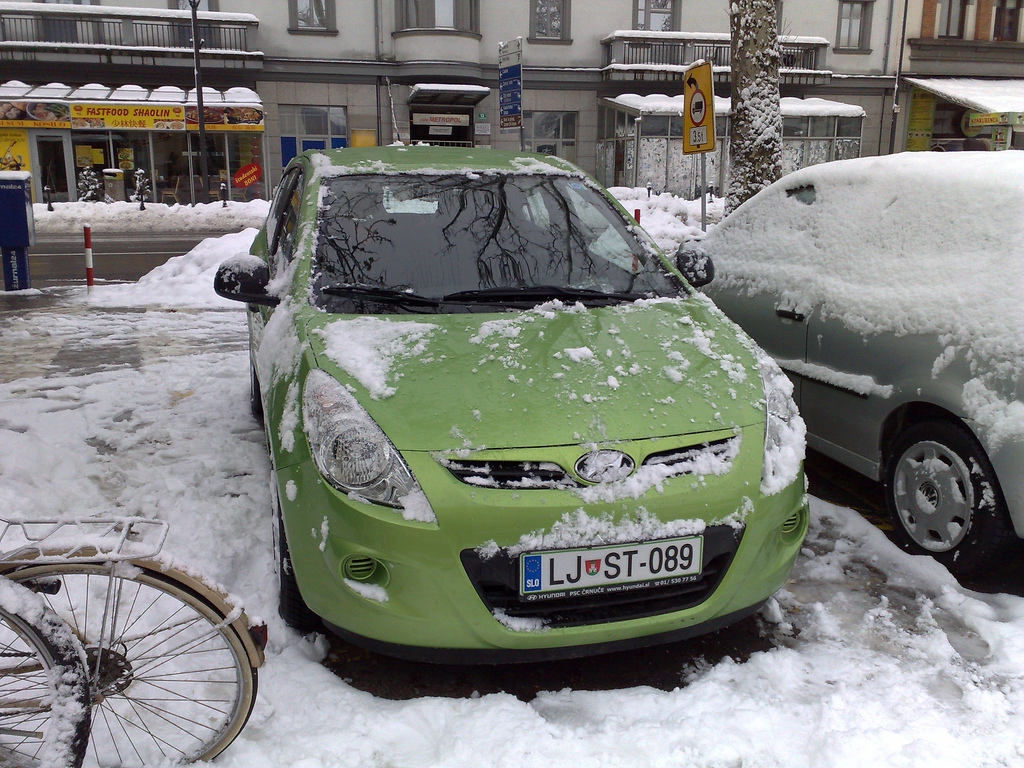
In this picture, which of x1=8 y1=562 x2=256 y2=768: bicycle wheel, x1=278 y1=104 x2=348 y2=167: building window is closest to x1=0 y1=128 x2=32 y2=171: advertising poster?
x1=278 y1=104 x2=348 y2=167: building window

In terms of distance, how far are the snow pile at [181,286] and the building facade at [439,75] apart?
49.9ft

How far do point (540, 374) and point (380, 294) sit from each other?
0.80 meters

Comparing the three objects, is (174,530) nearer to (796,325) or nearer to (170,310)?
(796,325)

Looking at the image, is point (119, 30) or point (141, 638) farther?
point (119, 30)

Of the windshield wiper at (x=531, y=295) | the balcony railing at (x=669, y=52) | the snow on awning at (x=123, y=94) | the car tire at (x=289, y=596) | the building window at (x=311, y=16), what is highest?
the building window at (x=311, y=16)

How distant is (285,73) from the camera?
2719 cm

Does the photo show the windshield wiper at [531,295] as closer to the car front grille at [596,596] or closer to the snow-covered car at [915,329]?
the snow-covered car at [915,329]

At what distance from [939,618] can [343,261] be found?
264cm

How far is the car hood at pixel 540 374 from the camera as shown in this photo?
103 inches

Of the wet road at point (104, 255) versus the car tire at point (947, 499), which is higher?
the car tire at point (947, 499)

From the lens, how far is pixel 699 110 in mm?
8781

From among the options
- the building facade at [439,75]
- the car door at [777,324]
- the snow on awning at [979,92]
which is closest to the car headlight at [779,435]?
the car door at [777,324]

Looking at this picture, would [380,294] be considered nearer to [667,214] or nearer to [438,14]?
[667,214]

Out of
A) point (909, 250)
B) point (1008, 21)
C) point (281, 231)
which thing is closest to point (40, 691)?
point (281, 231)
